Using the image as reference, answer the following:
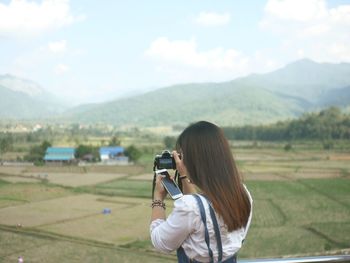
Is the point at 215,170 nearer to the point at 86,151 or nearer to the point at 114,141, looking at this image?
the point at 86,151

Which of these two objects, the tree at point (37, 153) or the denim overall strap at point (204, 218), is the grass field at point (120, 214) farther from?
the denim overall strap at point (204, 218)

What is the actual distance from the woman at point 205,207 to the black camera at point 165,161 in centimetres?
3

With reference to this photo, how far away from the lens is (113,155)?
6.45m

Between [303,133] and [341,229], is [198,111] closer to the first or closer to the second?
[303,133]

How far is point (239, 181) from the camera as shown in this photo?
98cm

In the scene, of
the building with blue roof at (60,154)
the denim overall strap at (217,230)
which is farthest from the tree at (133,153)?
the denim overall strap at (217,230)

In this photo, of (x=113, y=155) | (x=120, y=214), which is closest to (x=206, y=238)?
(x=120, y=214)

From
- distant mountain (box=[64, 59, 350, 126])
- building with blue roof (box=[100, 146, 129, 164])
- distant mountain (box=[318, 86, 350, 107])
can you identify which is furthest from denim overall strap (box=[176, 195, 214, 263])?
distant mountain (box=[318, 86, 350, 107])

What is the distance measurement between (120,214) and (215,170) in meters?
4.82

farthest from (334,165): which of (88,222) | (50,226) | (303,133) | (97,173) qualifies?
(50,226)

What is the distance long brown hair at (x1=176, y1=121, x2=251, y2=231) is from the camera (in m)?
0.94

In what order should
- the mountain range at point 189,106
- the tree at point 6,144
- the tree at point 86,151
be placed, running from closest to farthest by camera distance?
the tree at point 6,144 → the tree at point 86,151 → the mountain range at point 189,106

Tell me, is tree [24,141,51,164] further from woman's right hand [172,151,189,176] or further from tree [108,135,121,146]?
woman's right hand [172,151,189,176]

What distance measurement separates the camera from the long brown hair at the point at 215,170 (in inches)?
37.1
